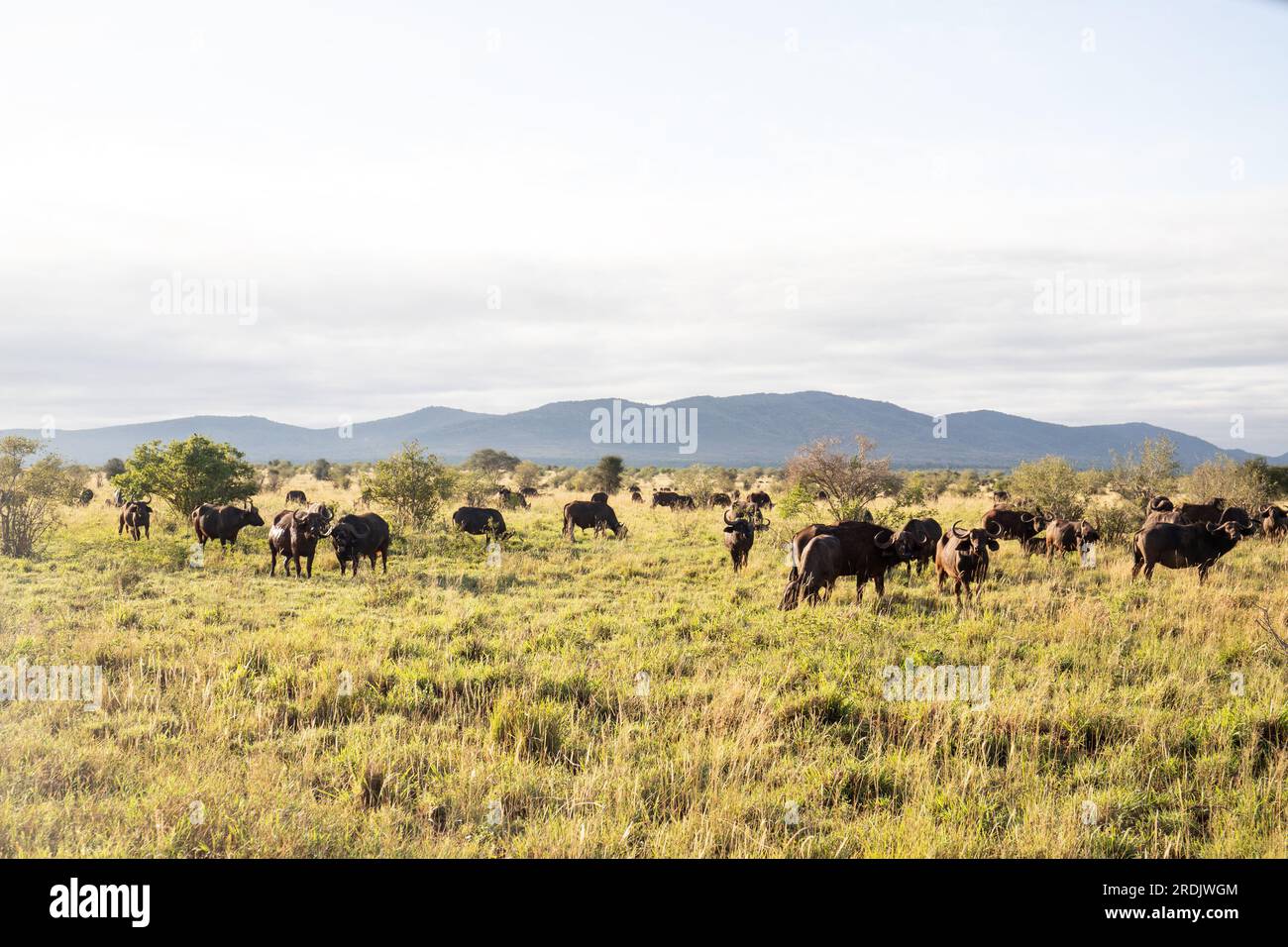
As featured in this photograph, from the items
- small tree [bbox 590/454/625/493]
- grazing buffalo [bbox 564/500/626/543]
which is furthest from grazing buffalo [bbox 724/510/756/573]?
small tree [bbox 590/454/625/493]

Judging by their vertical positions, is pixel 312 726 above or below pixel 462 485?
below

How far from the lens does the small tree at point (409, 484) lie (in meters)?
24.8

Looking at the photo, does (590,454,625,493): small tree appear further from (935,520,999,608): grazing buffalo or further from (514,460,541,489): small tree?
(935,520,999,608): grazing buffalo

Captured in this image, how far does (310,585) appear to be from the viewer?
598 inches

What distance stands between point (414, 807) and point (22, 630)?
9.64 metres

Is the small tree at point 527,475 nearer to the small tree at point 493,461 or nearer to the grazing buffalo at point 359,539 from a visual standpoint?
the small tree at point 493,461

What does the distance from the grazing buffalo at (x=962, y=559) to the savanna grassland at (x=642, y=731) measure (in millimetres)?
835

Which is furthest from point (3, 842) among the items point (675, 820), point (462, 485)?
point (462, 485)

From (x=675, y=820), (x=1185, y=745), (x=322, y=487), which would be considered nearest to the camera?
(x=675, y=820)

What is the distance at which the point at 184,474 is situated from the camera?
79.8 feet

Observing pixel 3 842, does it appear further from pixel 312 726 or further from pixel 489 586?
pixel 489 586

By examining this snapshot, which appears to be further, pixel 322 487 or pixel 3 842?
pixel 322 487

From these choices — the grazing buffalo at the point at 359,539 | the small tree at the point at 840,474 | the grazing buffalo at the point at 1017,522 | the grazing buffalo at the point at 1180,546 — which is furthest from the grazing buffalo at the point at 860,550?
the grazing buffalo at the point at 359,539
